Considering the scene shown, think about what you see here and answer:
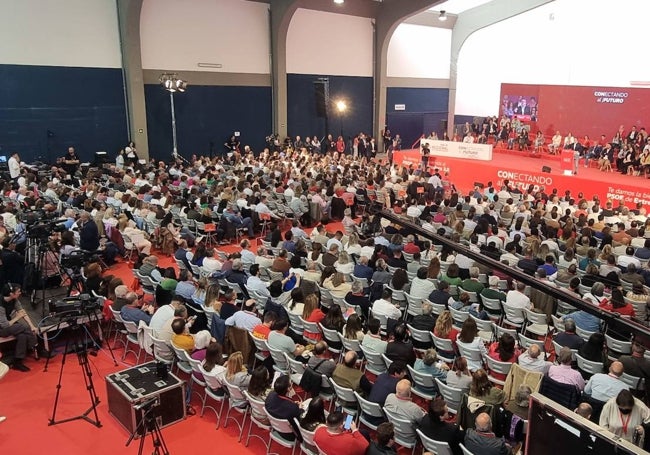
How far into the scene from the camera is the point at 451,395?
586 centimetres

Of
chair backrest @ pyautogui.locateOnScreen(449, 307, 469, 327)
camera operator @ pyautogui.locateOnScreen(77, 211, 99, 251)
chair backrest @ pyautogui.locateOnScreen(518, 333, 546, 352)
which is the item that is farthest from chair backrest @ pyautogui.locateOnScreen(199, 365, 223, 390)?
camera operator @ pyautogui.locateOnScreen(77, 211, 99, 251)

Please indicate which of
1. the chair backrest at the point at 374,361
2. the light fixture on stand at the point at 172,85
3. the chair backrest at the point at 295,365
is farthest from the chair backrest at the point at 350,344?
the light fixture on stand at the point at 172,85

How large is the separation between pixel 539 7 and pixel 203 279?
24768mm

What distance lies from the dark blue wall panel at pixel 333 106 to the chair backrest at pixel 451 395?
22.4 metres

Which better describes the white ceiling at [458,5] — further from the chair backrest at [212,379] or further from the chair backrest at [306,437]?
the chair backrest at [306,437]

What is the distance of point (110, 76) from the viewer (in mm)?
20828

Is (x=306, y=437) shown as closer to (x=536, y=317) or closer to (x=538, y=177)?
(x=536, y=317)

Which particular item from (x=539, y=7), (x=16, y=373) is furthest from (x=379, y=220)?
(x=539, y=7)

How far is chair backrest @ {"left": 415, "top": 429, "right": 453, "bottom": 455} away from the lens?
4.88 m

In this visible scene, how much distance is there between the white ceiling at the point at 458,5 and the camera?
1152 inches

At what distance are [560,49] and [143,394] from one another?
25.9 m

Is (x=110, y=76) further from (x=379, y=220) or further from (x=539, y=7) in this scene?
(x=539, y=7)

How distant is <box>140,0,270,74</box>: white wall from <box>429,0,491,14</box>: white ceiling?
428 inches

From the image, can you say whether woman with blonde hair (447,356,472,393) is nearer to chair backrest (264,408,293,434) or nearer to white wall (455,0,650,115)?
chair backrest (264,408,293,434)
